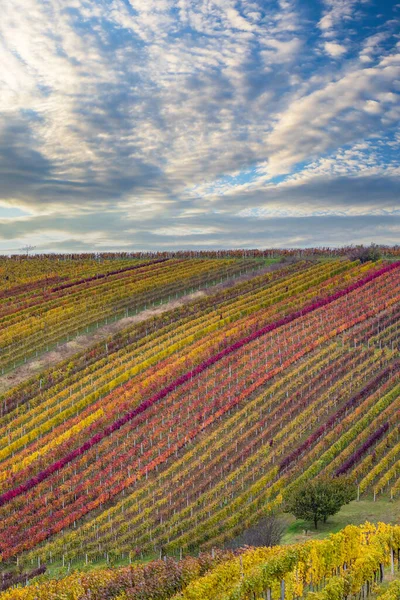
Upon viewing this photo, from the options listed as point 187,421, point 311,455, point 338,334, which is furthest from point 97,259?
point 311,455

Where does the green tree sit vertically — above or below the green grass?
above

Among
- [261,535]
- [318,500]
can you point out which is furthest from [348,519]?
[261,535]

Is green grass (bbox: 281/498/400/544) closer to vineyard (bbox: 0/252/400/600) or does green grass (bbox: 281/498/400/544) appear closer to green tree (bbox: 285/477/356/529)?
green tree (bbox: 285/477/356/529)

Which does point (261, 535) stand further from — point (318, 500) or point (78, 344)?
point (78, 344)

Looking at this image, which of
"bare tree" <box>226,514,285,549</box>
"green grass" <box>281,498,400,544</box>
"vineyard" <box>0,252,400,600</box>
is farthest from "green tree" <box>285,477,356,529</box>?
"vineyard" <box>0,252,400,600</box>

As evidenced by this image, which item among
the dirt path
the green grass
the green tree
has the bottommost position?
the green grass

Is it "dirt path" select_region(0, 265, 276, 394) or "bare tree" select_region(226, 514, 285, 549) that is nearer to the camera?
"bare tree" select_region(226, 514, 285, 549)

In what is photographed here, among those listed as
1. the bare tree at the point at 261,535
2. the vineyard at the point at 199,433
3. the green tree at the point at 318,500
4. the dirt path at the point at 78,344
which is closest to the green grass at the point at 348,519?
the green tree at the point at 318,500
